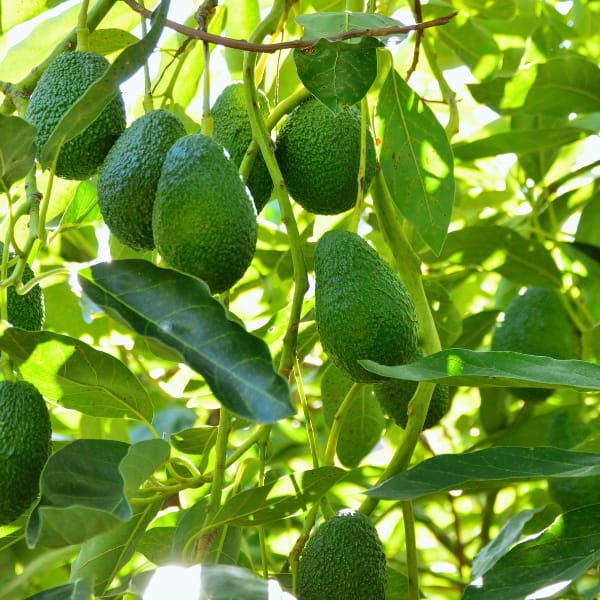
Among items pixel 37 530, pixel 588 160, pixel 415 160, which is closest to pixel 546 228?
pixel 588 160

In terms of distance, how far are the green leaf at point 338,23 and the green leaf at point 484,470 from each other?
451 millimetres

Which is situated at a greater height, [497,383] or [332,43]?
[332,43]

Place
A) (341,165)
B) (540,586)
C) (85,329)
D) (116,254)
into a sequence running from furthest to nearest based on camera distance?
(85,329)
(116,254)
(341,165)
(540,586)

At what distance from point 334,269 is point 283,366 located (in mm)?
125

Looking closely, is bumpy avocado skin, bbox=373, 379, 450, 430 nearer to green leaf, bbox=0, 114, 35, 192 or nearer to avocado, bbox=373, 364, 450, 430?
avocado, bbox=373, 364, 450, 430

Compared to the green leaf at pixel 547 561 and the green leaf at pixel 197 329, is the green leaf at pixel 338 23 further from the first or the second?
the green leaf at pixel 547 561

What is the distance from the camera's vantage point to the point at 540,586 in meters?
0.95

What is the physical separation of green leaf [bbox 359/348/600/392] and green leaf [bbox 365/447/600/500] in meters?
0.08

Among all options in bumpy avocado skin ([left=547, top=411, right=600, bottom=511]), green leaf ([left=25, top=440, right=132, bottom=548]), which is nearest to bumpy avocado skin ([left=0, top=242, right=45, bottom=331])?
green leaf ([left=25, top=440, right=132, bottom=548])

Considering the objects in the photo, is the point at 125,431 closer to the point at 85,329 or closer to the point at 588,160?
the point at 85,329

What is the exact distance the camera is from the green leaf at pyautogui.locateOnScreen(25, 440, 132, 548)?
803 mm

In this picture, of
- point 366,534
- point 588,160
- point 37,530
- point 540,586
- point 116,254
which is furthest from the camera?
point 588,160

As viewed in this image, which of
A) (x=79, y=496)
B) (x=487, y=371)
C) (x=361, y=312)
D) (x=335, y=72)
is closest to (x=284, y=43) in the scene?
(x=335, y=72)

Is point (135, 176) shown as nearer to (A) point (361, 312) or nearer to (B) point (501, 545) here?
(A) point (361, 312)
